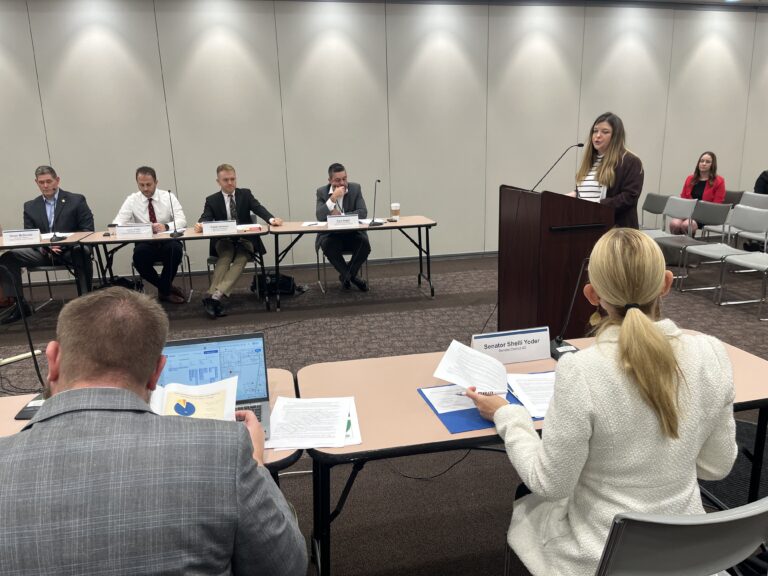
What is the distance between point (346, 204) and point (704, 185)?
4.24 meters

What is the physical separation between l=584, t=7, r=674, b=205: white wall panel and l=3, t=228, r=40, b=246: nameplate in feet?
20.6

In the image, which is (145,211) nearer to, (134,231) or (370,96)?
(134,231)

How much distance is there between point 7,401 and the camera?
5.74ft

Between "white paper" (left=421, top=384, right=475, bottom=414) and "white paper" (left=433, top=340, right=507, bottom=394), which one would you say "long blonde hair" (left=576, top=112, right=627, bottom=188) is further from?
"white paper" (left=421, top=384, right=475, bottom=414)

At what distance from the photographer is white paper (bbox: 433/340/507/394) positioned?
1.67 meters

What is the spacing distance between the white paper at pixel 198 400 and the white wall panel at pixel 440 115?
5.59m

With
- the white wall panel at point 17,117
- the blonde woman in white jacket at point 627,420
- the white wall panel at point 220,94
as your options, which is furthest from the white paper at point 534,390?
the white wall panel at point 17,117

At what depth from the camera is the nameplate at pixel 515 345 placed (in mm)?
1888

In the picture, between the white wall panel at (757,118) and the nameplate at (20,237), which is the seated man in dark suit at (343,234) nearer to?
the nameplate at (20,237)

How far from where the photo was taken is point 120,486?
765mm

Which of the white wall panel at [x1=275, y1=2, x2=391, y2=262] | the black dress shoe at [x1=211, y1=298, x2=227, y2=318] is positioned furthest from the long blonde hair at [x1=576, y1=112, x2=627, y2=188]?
the white wall panel at [x1=275, y1=2, x2=391, y2=262]

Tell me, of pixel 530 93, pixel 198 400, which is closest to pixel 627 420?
pixel 198 400

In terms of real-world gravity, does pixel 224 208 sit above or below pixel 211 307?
above

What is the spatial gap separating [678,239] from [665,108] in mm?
2719
